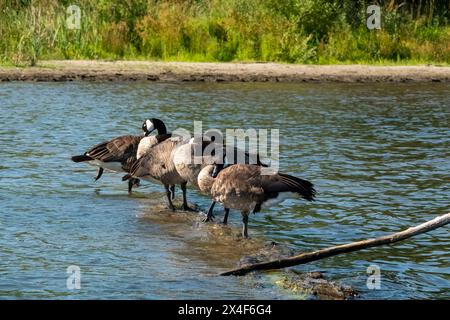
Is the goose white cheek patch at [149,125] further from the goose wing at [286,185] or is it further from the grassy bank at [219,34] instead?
the grassy bank at [219,34]

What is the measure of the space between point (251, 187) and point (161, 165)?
1.89 metres

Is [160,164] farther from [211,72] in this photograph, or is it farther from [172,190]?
[211,72]

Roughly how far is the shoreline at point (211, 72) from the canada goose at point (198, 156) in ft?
48.3

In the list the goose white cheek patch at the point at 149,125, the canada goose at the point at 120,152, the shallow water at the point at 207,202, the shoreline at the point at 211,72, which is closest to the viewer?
the shallow water at the point at 207,202

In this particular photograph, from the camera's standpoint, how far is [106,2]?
30.0m

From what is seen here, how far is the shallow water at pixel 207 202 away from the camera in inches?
379

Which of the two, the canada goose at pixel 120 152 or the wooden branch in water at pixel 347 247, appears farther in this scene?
the canada goose at pixel 120 152

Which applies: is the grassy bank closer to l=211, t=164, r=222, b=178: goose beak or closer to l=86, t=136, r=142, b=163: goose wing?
l=86, t=136, r=142, b=163: goose wing

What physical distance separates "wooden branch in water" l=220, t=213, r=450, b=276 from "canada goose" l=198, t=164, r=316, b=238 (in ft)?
3.96

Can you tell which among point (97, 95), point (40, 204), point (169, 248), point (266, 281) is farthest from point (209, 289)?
point (97, 95)

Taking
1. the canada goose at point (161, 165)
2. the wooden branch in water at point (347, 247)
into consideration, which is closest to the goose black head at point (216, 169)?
the canada goose at point (161, 165)

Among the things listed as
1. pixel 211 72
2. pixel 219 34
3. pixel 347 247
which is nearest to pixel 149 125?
pixel 347 247

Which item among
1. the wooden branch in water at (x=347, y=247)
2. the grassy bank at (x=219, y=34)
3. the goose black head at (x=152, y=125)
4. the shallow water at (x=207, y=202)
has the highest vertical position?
the grassy bank at (x=219, y=34)

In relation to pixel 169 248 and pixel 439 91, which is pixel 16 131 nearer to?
pixel 169 248
